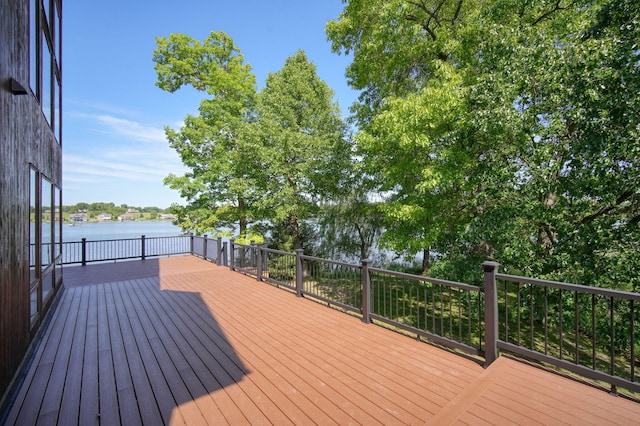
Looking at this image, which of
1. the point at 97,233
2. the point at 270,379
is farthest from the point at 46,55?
the point at 97,233

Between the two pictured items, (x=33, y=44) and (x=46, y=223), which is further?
(x=46, y=223)

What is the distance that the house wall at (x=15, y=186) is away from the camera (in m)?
2.42

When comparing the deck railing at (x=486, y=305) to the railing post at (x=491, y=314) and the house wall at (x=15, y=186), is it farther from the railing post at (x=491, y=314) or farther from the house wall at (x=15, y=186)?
the house wall at (x=15, y=186)

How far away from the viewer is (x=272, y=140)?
11.5 metres

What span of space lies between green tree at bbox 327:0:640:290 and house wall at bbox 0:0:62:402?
231 inches

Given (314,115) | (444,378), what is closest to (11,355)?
(444,378)

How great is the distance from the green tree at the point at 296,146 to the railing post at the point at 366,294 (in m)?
7.03

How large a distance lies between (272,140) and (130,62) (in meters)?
7.41

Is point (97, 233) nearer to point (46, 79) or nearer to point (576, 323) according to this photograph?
point (46, 79)

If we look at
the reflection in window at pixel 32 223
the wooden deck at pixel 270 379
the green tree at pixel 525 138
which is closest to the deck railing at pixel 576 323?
the wooden deck at pixel 270 379

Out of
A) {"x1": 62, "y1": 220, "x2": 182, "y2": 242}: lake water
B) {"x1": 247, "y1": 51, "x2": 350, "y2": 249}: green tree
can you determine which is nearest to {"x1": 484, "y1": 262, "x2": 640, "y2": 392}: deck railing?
{"x1": 247, "y1": 51, "x2": 350, "y2": 249}: green tree

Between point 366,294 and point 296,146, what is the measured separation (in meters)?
8.42

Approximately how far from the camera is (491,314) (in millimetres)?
2924

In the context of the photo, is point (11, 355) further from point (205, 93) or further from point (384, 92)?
point (205, 93)
